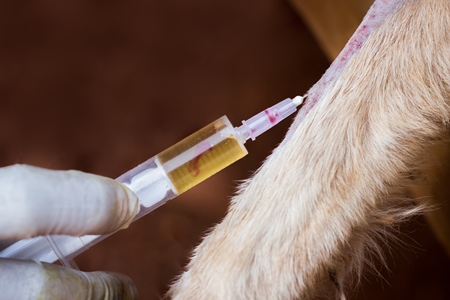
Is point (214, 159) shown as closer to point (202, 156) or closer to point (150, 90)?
point (202, 156)

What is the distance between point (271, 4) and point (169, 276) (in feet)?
1.76

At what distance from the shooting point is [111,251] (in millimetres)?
836

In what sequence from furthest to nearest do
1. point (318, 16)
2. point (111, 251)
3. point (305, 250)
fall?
point (318, 16)
point (111, 251)
point (305, 250)

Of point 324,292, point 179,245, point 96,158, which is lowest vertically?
point 324,292

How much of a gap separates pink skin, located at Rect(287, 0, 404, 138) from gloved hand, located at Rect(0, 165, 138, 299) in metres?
0.21

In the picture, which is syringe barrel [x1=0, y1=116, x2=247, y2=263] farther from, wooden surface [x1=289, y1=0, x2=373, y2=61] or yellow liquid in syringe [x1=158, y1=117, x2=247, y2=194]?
wooden surface [x1=289, y1=0, x2=373, y2=61]

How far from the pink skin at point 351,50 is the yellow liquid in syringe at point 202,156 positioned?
0.07 metres

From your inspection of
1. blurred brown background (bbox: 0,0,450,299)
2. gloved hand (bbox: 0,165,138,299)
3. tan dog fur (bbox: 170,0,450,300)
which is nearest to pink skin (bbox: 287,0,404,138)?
tan dog fur (bbox: 170,0,450,300)

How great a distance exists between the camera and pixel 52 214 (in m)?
0.40

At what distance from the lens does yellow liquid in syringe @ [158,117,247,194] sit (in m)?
0.55

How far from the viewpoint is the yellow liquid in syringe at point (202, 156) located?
21.7 inches

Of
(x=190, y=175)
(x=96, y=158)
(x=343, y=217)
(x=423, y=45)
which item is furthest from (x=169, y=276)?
(x=423, y=45)

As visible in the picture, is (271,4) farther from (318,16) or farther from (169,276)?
(169,276)

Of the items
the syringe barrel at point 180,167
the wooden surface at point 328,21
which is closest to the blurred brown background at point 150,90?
the wooden surface at point 328,21
